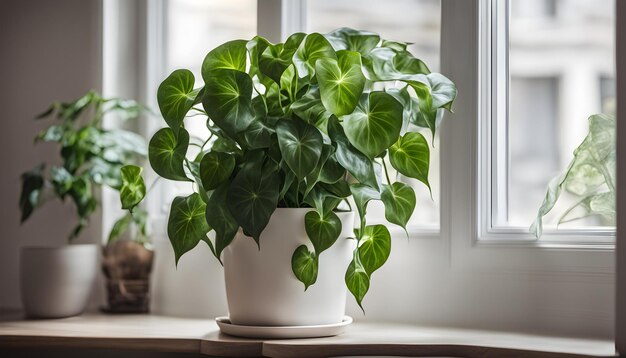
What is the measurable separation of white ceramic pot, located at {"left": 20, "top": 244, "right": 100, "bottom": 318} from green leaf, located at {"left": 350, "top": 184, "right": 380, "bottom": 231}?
75 cm

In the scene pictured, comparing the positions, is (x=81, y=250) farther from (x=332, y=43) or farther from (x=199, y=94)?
(x=332, y=43)

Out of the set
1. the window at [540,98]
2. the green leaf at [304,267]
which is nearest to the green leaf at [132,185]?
the green leaf at [304,267]

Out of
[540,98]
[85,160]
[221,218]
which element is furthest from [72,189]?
[540,98]

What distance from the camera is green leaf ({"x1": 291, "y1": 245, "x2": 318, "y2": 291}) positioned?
151 centimetres

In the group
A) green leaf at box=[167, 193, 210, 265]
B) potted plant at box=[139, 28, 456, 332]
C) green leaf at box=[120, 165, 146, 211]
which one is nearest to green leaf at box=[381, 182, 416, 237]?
potted plant at box=[139, 28, 456, 332]

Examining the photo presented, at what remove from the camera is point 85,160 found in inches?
78.0

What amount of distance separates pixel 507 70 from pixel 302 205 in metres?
0.49

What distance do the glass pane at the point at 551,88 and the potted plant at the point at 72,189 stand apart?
87cm

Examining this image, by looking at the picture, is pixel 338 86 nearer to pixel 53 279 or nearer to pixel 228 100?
pixel 228 100

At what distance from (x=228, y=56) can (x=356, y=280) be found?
Answer: 0.46 m

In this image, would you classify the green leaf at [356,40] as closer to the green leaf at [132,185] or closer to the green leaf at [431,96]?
the green leaf at [431,96]

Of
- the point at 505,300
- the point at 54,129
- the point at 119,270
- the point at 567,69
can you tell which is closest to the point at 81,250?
the point at 119,270

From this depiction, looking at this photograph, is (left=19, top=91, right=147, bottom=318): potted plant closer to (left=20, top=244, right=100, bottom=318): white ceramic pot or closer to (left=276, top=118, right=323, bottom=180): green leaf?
(left=20, top=244, right=100, bottom=318): white ceramic pot

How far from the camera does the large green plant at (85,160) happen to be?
1.95 metres
